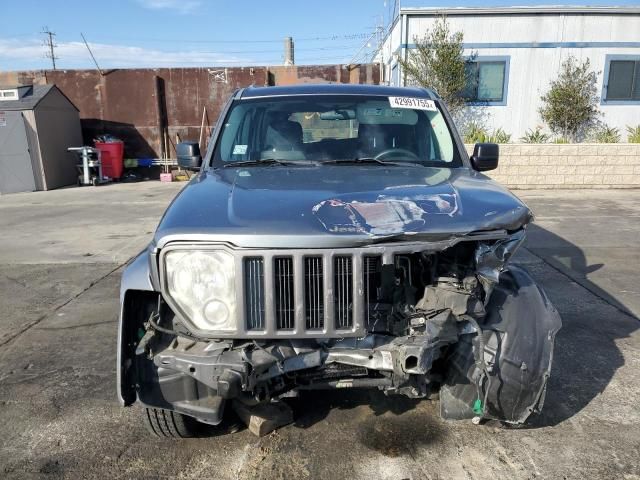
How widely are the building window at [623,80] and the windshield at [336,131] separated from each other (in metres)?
14.4

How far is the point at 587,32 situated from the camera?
15.0 metres

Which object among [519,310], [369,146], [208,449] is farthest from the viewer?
[369,146]

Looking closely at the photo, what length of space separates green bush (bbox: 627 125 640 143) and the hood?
533 inches

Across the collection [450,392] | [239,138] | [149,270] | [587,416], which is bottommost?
[587,416]

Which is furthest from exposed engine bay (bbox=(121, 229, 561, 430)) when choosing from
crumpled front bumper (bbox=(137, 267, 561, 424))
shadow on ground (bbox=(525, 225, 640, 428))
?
shadow on ground (bbox=(525, 225, 640, 428))

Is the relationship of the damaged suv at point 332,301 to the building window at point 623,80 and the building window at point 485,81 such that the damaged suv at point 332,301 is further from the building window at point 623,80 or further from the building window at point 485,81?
the building window at point 623,80

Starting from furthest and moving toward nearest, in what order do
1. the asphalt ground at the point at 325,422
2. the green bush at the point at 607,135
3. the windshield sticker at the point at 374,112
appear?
the green bush at the point at 607,135
the windshield sticker at the point at 374,112
the asphalt ground at the point at 325,422

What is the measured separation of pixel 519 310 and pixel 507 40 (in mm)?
14611

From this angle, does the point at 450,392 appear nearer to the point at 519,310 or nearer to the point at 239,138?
the point at 519,310

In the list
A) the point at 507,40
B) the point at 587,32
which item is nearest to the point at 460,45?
the point at 507,40

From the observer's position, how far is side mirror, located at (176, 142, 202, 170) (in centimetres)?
383

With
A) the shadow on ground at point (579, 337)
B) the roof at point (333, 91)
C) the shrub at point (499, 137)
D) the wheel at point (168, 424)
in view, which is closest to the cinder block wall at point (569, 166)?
the shrub at point (499, 137)

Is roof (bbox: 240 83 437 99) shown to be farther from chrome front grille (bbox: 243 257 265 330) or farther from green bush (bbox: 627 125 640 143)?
green bush (bbox: 627 125 640 143)

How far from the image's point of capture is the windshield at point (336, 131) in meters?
3.57
